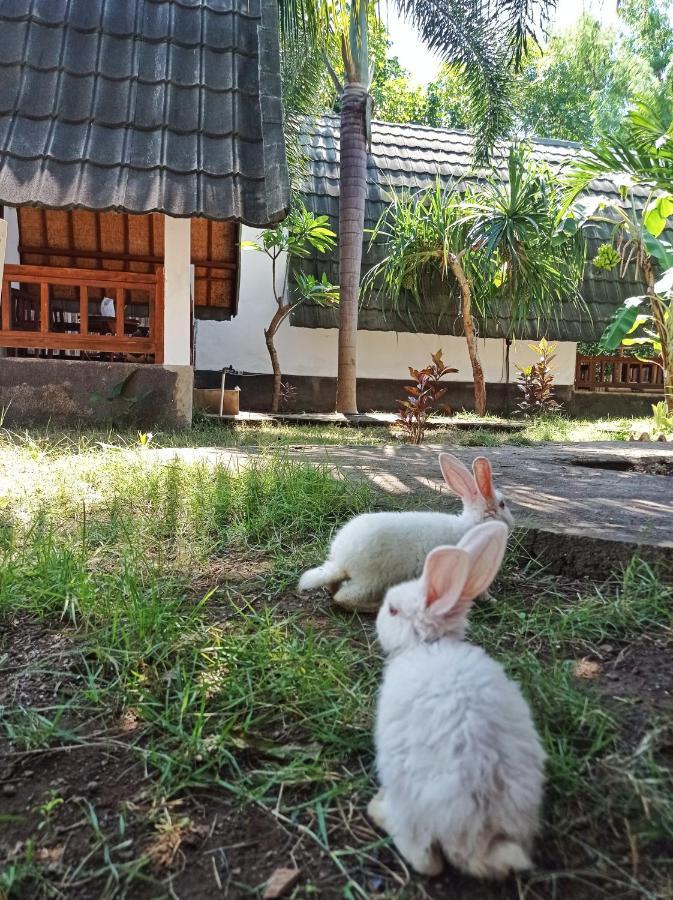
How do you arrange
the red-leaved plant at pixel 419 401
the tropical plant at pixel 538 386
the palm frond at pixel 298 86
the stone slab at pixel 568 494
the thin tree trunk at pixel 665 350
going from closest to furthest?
the stone slab at pixel 568 494 → the red-leaved plant at pixel 419 401 → the thin tree trunk at pixel 665 350 → the palm frond at pixel 298 86 → the tropical plant at pixel 538 386

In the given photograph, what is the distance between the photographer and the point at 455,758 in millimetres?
891

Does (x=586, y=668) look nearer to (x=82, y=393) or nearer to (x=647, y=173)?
(x=82, y=393)

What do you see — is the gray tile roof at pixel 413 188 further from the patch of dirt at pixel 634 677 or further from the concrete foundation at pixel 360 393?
the patch of dirt at pixel 634 677

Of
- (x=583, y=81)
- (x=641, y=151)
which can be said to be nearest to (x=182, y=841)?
(x=641, y=151)

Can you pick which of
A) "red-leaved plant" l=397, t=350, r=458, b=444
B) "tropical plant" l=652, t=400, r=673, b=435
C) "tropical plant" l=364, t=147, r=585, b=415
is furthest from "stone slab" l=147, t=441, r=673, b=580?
"tropical plant" l=364, t=147, r=585, b=415

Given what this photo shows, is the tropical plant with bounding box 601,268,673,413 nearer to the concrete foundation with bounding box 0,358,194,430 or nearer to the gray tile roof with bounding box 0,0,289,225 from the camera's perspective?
the gray tile roof with bounding box 0,0,289,225

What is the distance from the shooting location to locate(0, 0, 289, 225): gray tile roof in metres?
5.49

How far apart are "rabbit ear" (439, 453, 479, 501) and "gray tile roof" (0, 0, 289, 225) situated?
4.16 m

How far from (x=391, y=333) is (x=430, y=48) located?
4454 millimetres

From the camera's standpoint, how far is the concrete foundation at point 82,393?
20.2ft

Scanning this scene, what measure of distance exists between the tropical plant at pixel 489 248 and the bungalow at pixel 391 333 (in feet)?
2.24

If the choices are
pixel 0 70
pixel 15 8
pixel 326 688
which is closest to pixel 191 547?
pixel 326 688

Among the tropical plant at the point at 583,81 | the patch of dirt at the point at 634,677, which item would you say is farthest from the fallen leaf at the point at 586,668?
the tropical plant at the point at 583,81

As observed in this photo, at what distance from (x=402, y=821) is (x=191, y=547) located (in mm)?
1325
